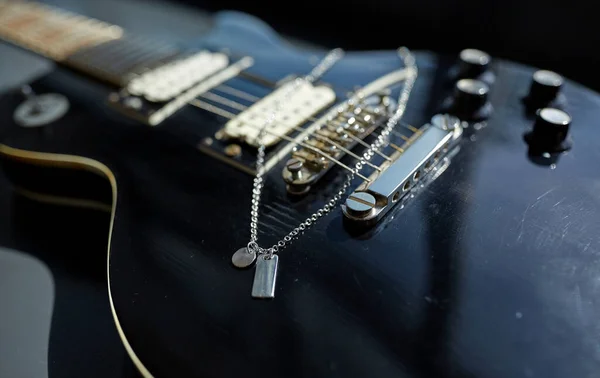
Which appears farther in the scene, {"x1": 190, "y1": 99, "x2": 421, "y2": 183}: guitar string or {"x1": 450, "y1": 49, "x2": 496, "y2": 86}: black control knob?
{"x1": 450, "y1": 49, "x2": 496, "y2": 86}: black control knob

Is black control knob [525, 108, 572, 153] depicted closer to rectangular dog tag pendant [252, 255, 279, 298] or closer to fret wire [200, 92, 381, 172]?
fret wire [200, 92, 381, 172]

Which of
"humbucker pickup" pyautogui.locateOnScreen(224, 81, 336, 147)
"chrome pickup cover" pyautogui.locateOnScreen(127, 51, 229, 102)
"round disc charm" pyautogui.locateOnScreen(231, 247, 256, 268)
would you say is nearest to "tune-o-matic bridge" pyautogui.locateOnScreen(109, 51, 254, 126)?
"chrome pickup cover" pyautogui.locateOnScreen(127, 51, 229, 102)

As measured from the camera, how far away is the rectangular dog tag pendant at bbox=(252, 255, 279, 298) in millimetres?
532

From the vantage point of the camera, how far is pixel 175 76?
2.88 feet

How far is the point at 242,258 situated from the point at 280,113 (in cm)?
27

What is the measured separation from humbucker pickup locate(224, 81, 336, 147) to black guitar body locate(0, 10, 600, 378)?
2.2 inches

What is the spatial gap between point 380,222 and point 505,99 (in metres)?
0.34

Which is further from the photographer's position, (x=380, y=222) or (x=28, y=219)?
(x=28, y=219)

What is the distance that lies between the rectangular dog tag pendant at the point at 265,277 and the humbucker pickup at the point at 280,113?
0.21m

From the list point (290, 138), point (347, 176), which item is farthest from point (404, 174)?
point (290, 138)

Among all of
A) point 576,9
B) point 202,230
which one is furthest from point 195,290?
point 576,9

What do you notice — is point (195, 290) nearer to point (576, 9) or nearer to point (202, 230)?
point (202, 230)

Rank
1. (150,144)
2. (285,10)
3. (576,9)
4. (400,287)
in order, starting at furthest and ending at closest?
1. (285,10)
2. (576,9)
3. (150,144)
4. (400,287)

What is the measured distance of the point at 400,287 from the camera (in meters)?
0.52
